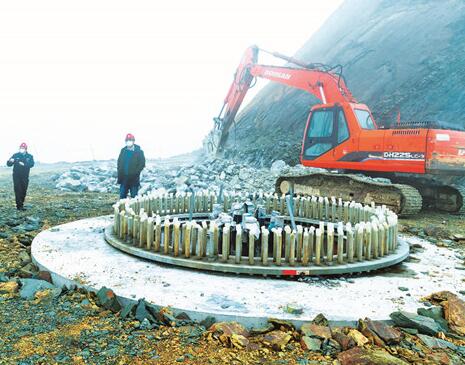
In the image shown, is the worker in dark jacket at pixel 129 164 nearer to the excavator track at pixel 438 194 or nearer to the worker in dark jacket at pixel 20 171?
the worker in dark jacket at pixel 20 171

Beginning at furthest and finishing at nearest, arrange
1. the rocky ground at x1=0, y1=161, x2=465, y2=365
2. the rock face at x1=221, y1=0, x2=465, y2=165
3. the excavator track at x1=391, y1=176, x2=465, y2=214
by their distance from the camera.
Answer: the rock face at x1=221, y1=0, x2=465, y2=165 → the excavator track at x1=391, y1=176, x2=465, y2=214 → the rocky ground at x1=0, y1=161, x2=465, y2=365

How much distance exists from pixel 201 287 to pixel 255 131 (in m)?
26.4

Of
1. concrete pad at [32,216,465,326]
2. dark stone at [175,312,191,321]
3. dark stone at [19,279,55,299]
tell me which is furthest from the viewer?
dark stone at [19,279,55,299]

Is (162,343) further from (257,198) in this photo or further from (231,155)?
(231,155)

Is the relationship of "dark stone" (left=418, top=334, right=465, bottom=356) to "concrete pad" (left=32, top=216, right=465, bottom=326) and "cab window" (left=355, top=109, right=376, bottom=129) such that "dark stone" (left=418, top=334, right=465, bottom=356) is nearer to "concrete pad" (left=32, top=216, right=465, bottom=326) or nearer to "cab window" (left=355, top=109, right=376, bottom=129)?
"concrete pad" (left=32, top=216, right=465, bottom=326)

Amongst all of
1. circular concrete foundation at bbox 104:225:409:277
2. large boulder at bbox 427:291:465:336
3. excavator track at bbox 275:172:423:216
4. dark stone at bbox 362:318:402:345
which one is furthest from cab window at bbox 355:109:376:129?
dark stone at bbox 362:318:402:345

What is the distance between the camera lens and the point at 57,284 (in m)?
5.39

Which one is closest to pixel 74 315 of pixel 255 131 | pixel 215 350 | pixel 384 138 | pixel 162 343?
pixel 162 343

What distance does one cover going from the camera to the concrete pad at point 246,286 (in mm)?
4414

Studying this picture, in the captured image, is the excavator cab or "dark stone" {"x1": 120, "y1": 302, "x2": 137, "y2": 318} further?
the excavator cab

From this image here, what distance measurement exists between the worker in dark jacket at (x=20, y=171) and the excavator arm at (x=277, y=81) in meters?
9.61

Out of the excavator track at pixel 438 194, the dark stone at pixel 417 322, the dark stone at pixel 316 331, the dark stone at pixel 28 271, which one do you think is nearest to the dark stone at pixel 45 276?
the dark stone at pixel 28 271

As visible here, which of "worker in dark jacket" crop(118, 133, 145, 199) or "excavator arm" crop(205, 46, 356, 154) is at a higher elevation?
"excavator arm" crop(205, 46, 356, 154)

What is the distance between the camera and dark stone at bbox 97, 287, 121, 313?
4.52 meters
